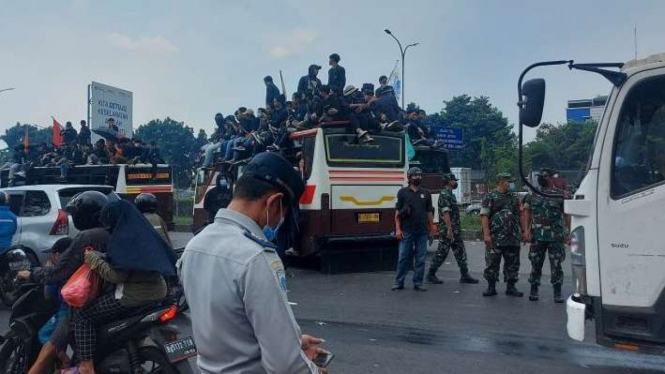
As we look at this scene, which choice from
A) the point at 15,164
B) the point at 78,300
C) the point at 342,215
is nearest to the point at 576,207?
the point at 78,300

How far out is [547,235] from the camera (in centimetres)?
891

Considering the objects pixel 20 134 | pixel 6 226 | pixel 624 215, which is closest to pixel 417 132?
pixel 6 226

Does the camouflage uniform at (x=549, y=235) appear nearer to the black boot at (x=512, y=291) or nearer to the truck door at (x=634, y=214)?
the black boot at (x=512, y=291)

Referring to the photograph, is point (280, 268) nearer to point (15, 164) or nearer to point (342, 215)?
point (342, 215)

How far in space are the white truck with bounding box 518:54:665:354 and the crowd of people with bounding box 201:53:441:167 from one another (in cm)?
713

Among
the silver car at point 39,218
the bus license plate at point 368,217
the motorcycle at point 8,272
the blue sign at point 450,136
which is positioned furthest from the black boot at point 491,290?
the blue sign at point 450,136

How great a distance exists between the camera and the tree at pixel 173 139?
6950 cm

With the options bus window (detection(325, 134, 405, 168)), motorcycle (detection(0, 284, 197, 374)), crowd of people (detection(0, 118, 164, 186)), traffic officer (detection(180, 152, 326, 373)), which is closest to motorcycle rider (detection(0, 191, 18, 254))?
motorcycle (detection(0, 284, 197, 374))

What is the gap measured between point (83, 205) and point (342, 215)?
699 centimetres

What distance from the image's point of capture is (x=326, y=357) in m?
2.33

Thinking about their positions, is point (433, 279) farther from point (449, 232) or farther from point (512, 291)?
point (512, 291)

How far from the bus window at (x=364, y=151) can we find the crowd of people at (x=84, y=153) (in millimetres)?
8554

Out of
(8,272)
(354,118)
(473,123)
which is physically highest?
(473,123)

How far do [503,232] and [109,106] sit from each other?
25885mm
